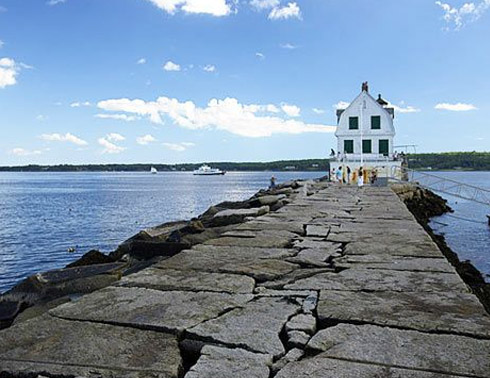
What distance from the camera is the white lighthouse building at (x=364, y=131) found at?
31062 millimetres

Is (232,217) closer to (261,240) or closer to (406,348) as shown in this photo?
(261,240)

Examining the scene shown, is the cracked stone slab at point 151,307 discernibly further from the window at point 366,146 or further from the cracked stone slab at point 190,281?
the window at point 366,146

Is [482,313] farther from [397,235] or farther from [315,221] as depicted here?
[315,221]

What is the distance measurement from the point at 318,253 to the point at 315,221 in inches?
107

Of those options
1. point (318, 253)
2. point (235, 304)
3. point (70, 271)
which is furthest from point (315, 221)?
point (235, 304)

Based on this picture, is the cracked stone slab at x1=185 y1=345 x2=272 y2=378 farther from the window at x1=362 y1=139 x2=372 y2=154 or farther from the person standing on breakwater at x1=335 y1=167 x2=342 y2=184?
the window at x1=362 y1=139 x2=372 y2=154

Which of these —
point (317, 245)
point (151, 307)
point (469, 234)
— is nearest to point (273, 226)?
point (317, 245)

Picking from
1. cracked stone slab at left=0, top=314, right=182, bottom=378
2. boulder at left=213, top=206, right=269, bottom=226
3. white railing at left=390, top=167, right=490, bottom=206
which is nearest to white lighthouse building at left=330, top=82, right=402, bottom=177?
white railing at left=390, top=167, right=490, bottom=206

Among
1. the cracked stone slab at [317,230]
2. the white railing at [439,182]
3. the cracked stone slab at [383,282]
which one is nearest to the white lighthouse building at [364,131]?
the white railing at [439,182]

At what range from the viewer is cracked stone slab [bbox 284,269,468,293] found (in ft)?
11.3

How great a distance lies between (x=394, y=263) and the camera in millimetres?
4293

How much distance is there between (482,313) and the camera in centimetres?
286

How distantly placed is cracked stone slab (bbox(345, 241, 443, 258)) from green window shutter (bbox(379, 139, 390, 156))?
2692 cm

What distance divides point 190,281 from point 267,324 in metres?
1.14
